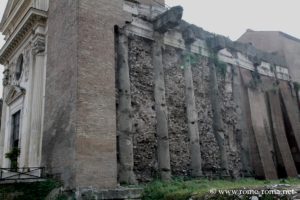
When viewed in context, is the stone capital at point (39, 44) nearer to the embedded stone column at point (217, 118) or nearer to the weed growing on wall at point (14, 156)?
the weed growing on wall at point (14, 156)

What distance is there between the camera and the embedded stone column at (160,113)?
1088cm

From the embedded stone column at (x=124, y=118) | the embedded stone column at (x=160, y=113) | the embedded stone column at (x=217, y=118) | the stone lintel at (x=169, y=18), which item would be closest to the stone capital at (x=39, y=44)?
the embedded stone column at (x=124, y=118)

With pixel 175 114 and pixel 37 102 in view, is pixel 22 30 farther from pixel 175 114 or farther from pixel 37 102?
pixel 175 114

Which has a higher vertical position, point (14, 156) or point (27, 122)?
point (27, 122)

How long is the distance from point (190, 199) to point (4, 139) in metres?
10.7

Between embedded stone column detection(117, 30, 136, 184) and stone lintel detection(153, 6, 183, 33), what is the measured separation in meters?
1.59

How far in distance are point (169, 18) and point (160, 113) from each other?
3387 mm

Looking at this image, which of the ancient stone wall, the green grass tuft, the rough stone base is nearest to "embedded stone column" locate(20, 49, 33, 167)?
the green grass tuft

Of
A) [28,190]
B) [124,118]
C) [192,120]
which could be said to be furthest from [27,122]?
[192,120]

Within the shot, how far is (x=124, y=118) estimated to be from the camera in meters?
10.2

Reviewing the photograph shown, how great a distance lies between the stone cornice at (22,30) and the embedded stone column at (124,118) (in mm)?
3505

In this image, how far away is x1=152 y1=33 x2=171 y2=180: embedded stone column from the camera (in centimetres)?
1088

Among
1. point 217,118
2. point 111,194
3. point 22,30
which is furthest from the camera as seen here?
point 217,118

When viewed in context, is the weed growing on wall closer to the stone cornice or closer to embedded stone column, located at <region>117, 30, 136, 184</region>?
the stone cornice
